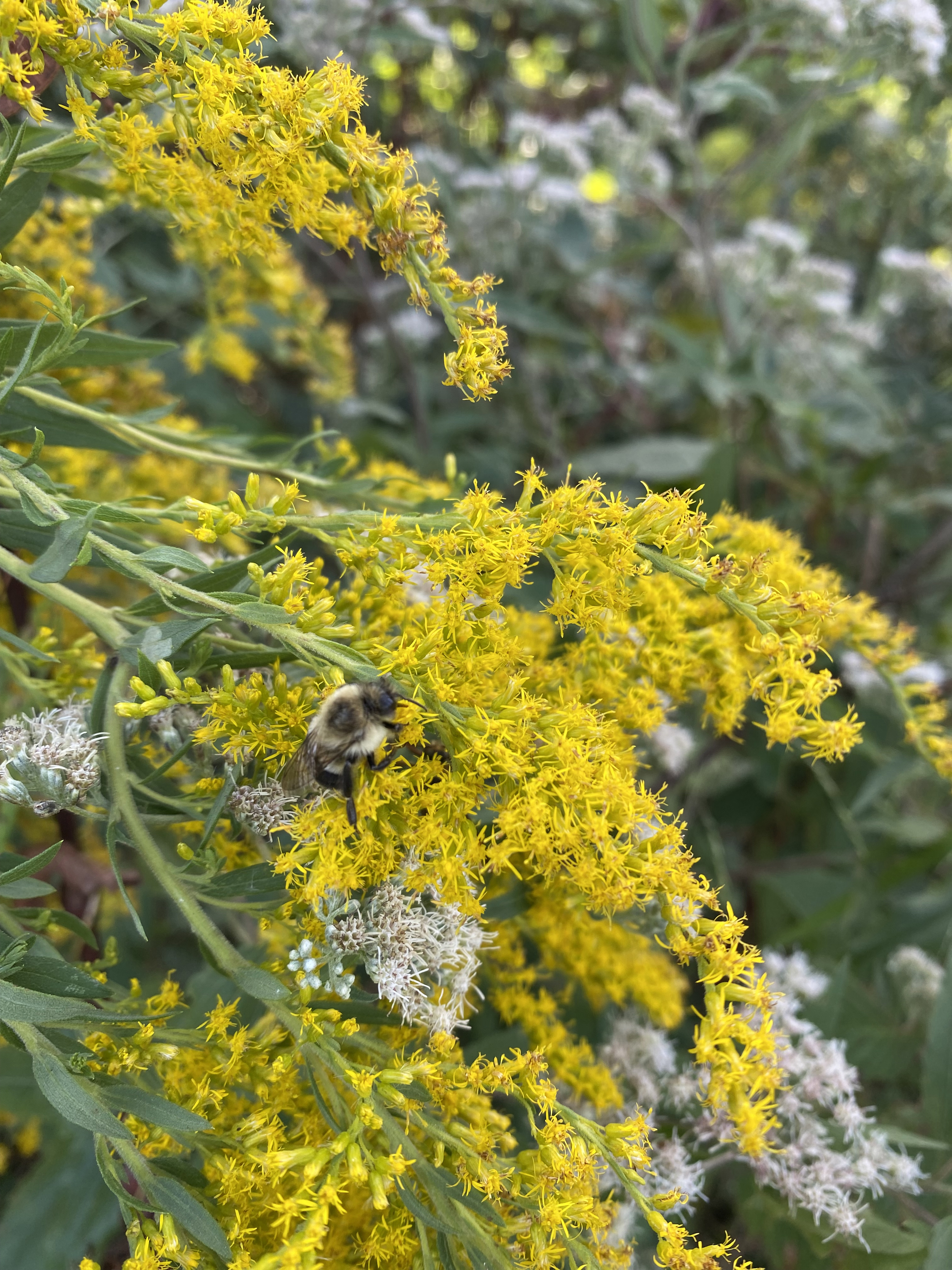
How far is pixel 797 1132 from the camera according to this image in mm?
1161

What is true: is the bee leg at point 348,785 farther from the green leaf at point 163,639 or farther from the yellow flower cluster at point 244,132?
the yellow flower cluster at point 244,132

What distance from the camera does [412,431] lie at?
250 centimetres

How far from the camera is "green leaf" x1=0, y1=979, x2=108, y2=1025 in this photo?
0.78 meters

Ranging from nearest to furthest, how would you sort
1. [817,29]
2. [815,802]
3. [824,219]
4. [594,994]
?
1. [594,994]
2. [817,29]
3. [815,802]
4. [824,219]

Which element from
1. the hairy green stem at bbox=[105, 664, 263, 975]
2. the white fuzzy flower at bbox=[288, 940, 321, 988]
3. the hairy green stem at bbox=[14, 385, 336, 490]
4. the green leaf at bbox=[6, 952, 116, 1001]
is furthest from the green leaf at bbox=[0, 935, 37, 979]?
the hairy green stem at bbox=[14, 385, 336, 490]

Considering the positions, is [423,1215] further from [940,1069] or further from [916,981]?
[916,981]

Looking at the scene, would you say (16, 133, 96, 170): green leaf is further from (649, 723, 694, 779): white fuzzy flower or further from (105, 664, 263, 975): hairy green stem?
(649, 723, 694, 779): white fuzzy flower

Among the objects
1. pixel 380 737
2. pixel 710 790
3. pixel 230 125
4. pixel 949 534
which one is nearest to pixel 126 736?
pixel 380 737

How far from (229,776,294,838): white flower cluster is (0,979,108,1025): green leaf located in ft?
0.64

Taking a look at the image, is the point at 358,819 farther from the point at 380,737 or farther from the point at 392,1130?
the point at 392,1130

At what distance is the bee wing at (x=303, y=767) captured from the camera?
875mm

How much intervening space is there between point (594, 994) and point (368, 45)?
7.54 ft

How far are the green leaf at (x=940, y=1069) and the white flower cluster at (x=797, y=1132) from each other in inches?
4.4

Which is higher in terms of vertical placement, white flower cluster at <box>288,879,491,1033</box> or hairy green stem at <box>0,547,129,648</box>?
hairy green stem at <box>0,547,129,648</box>
